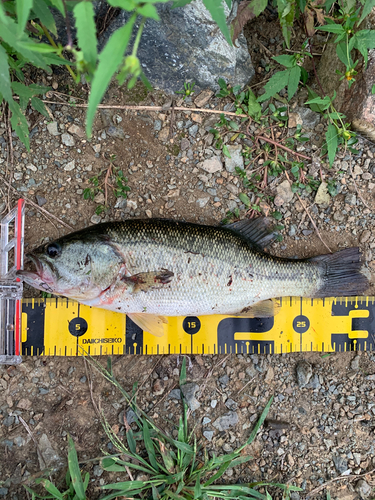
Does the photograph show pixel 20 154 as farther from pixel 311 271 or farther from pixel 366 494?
pixel 366 494

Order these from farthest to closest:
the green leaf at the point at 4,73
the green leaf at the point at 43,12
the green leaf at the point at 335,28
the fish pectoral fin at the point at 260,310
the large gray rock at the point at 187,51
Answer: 1. the fish pectoral fin at the point at 260,310
2. the large gray rock at the point at 187,51
3. the green leaf at the point at 335,28
4. the green leaf at the point at 43,12
5. the green leaf at the point at 4,73

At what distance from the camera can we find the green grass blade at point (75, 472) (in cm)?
335

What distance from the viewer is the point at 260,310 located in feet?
11.9

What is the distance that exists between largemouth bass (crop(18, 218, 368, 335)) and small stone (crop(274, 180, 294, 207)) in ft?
1.36

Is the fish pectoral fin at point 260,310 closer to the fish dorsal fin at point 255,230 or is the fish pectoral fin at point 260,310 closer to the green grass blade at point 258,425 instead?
the fish dorsal fin at point 255,230

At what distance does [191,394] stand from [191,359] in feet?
1.13

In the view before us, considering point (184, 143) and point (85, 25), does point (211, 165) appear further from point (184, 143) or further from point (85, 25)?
point (85, 25)

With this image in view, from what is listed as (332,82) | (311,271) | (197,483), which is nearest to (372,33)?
(332,82)

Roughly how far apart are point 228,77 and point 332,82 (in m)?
1.09

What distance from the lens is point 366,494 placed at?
3727 millimetres

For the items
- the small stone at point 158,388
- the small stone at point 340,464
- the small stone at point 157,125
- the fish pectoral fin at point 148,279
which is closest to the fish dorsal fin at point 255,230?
the fish pectoral fin at point 148,279

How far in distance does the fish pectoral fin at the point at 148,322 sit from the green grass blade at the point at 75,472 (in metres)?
1.29

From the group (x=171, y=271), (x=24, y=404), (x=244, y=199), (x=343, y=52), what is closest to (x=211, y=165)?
(x=244, y=199)

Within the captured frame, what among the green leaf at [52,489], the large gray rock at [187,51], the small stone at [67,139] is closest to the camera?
the green leaf at [52,489]
